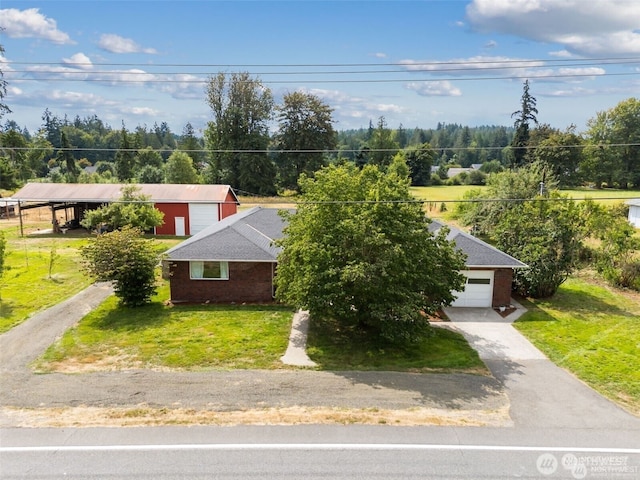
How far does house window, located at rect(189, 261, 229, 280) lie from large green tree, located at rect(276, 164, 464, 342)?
470 centimetres

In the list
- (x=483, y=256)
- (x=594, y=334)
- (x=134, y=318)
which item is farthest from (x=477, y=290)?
(x=134, y=318)

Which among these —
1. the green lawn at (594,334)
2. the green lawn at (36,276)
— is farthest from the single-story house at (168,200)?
the green lawn at (594,334)

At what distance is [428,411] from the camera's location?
11.4 m

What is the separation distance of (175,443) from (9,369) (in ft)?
23.2

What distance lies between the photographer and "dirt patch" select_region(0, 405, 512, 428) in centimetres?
1069

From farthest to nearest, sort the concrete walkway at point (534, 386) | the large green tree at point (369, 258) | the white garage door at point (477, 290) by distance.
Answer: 1. the white garage door at point (477, 290)
2. the large green tree at point (369, 258)
3. the concrete walkway at point (534, 386)

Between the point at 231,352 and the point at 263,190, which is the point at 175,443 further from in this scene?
the point at 263,190

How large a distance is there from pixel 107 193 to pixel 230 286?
2331 centimetres

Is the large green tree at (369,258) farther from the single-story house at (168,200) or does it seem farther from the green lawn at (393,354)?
the single-story house at (168,200)

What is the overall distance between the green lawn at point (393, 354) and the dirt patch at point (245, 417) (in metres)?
2.61

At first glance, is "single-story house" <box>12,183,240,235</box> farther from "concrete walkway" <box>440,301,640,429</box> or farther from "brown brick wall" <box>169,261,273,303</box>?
"concrete walkway" <box>440,301,640,429</box>

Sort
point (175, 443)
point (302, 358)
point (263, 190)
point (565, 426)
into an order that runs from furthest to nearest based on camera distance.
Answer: point (263, 190)
point (302, 358)
point (565, 426)
point (175, 443)

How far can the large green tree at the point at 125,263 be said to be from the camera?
18.2 m

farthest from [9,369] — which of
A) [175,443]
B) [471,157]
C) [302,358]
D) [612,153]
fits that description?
[471,157]
